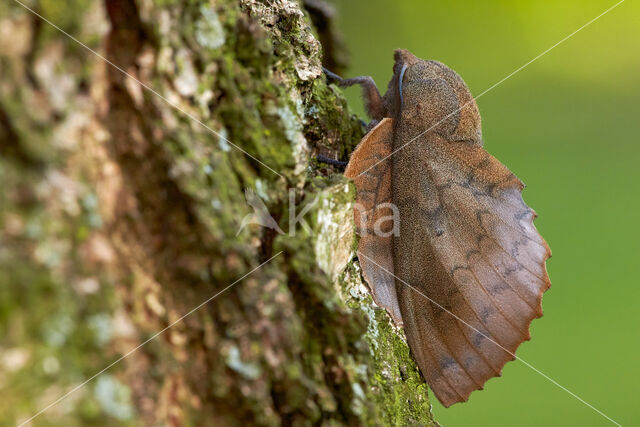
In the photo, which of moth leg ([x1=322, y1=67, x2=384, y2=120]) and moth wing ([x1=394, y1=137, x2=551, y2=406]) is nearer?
moth wing ([x1=394, y1=137, x2=551, y2=406])

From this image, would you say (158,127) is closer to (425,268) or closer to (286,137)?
(286,137)

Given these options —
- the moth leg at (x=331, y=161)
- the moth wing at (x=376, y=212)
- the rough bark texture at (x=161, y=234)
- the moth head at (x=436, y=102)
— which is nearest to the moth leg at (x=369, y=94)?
the moth head at (x=436, y=102)


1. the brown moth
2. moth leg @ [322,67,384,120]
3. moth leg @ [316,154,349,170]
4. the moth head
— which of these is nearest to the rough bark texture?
moth leg @ [316,154,349,170]

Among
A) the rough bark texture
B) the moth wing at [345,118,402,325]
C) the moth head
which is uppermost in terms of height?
the moth head

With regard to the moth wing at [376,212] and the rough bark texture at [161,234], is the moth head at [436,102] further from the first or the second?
the rough bark texture at [161,234]

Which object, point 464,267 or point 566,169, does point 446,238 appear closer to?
point 464,267

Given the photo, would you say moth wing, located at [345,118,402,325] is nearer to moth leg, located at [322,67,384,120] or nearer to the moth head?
the moth head

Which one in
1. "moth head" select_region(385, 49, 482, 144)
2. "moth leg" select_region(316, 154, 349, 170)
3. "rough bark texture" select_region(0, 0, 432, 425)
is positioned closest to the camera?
"rough bark texture" select_region(0, 0, 432, 425)
